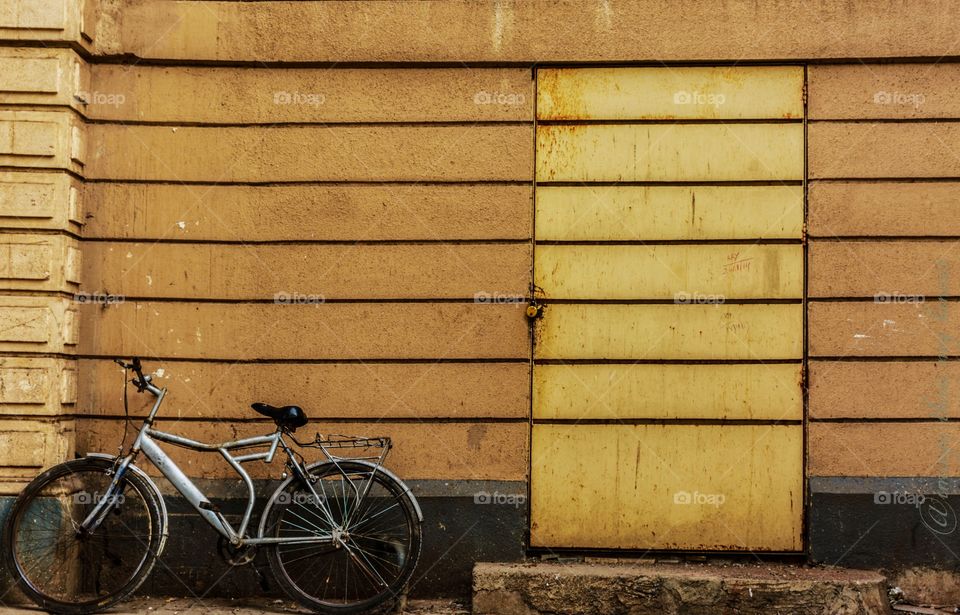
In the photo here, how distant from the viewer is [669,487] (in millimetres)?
5242

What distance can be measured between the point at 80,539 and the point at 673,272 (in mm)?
3885

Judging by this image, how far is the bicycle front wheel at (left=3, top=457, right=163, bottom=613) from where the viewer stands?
15.7ft

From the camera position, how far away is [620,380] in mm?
5301

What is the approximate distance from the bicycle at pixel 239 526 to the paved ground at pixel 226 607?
0.15m

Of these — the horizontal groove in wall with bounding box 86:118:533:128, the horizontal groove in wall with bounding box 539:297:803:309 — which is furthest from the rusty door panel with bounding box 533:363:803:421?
the horizontal groove in wall with bounding box 86:118:533:128

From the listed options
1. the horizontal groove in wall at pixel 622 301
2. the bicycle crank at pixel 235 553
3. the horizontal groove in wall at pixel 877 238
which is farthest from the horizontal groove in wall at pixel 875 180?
the bicycle crank at pixel 235 553

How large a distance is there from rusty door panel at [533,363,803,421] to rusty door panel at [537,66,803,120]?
1.62m

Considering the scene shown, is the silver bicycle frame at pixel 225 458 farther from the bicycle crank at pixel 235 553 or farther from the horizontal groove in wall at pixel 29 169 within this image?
the horizontal groove in wall at pixel 29 169

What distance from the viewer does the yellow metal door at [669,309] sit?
17.2 ft

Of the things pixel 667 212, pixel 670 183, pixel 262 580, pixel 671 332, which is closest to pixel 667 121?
pixel 670 183

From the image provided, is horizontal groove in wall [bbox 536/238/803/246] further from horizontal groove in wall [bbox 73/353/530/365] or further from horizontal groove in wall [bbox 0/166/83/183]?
horizontal groove in wall [bbox 0/166/83/183]

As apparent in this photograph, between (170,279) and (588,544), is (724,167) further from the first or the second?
(170,279)

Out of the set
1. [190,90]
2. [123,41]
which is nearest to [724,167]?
[190,90]

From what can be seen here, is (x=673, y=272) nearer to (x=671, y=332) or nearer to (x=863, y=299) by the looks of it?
(x=671, y=332)
